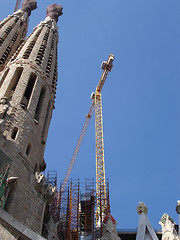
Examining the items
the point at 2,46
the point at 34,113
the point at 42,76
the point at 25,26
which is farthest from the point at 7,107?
the point at 25,26

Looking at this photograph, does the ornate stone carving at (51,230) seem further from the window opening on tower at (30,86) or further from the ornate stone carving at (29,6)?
the ornate stone carving at (29,6)

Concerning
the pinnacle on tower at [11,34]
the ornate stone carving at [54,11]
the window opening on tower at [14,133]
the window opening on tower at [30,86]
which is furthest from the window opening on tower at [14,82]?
the ornate stone carving at [54,11]

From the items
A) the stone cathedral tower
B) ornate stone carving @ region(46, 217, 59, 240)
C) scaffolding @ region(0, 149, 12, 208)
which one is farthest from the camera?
ornate stone carving @ region(46, 217, 59, 240)

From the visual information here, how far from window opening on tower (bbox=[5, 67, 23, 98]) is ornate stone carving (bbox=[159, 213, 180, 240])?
14.4 m

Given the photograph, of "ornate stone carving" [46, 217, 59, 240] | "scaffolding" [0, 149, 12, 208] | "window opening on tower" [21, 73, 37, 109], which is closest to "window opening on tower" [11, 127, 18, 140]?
"window opening on tower" [21, 73, 37, 109]

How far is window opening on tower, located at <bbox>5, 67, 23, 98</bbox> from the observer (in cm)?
2356

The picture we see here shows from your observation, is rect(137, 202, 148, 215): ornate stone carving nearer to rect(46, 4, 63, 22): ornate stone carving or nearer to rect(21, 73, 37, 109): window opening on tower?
rect(21, 73, 37, 109): window opening on tower

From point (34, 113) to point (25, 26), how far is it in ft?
97.0

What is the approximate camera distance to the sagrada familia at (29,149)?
15898mm

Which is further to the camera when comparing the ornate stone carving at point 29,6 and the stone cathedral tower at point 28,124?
the ornate stone carving at point 29,6

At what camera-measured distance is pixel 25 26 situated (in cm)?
4884

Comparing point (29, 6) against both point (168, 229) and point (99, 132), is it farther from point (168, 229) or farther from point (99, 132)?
point (168, 229)

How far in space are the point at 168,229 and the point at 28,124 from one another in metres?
12.2

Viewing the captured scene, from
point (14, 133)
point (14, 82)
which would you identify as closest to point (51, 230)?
point (14, 133)
